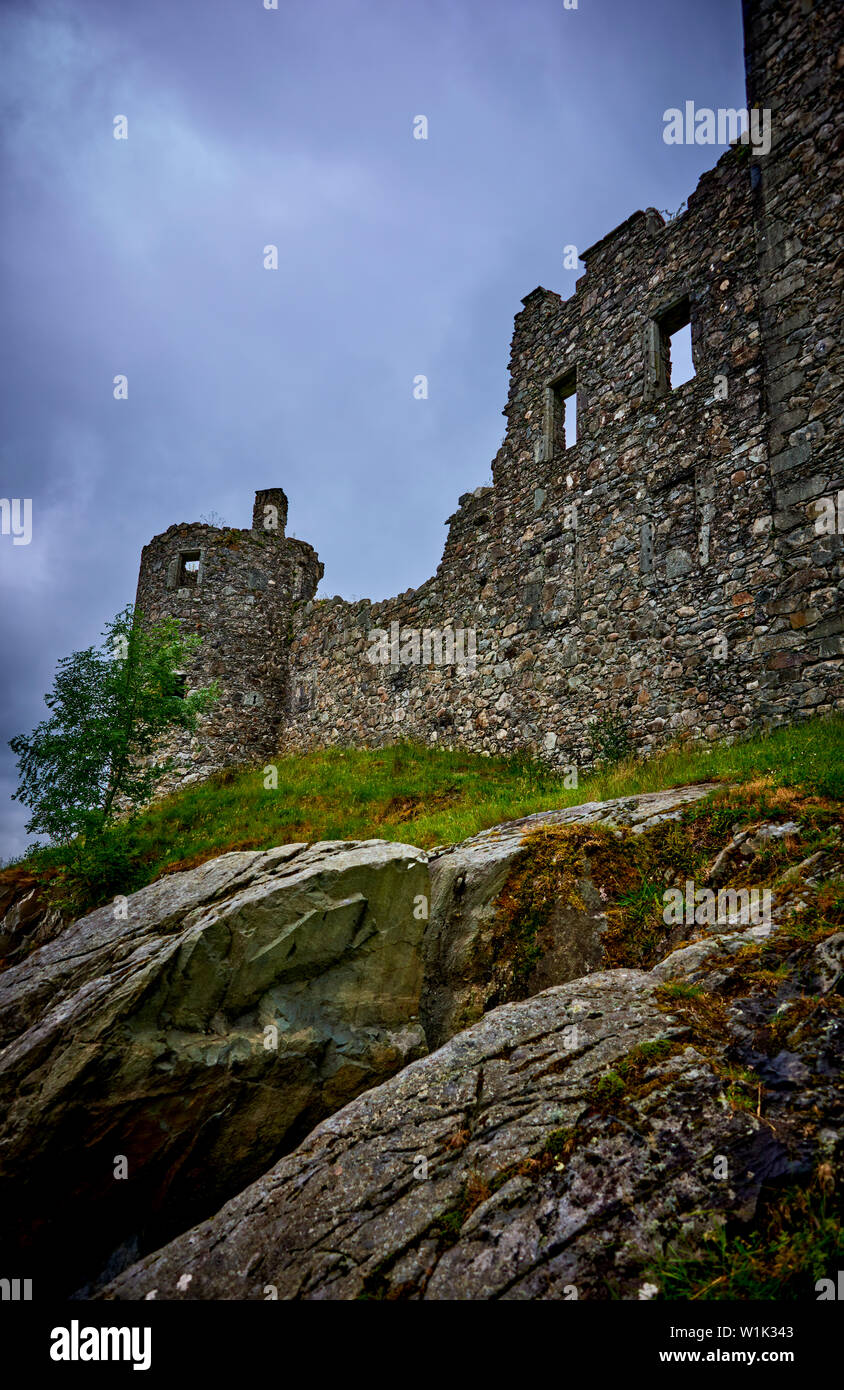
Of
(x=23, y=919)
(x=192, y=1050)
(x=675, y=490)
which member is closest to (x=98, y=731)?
(x=23, y=919)

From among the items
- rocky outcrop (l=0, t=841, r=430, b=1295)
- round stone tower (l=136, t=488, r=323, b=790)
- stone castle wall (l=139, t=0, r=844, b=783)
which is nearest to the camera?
rocky outcrop (l=0, t=841, r=430, b=1295)

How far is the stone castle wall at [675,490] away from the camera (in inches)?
411

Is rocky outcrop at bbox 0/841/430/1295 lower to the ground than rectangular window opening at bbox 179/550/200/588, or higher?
lower

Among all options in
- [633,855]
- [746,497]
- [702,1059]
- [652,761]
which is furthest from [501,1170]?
[746,497]

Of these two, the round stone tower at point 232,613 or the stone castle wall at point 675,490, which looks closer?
the stone castle wall at point 675,490

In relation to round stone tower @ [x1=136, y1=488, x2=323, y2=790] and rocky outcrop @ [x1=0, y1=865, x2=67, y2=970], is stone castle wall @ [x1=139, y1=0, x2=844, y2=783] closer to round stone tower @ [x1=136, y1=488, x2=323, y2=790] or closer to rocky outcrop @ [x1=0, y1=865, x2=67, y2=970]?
round stone tower @ [x1=136, y1=488, x2=323, y2=790]

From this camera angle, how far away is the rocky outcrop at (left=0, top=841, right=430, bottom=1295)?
6.56 m

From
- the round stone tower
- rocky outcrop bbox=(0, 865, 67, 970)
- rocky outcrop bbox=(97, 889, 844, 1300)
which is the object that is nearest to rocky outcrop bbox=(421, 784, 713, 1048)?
rocky outcrop bbox=(97, 889, 844, 1300)

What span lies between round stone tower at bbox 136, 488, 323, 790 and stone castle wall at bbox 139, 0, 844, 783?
4565mm

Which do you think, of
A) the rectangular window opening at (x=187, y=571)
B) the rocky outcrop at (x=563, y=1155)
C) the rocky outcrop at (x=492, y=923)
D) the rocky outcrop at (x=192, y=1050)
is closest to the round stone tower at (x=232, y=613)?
the rectangular window opening at (x=187, y=571)

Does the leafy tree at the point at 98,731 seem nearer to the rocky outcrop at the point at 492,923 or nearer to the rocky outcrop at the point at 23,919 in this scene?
the rocky outcrop at the point at 23,919

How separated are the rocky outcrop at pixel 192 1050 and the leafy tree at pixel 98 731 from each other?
175 inches

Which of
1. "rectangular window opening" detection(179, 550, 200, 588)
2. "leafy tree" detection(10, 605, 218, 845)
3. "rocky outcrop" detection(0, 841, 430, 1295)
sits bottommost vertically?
"rocky outcrop" detection(0, 841, 430, 1295)
